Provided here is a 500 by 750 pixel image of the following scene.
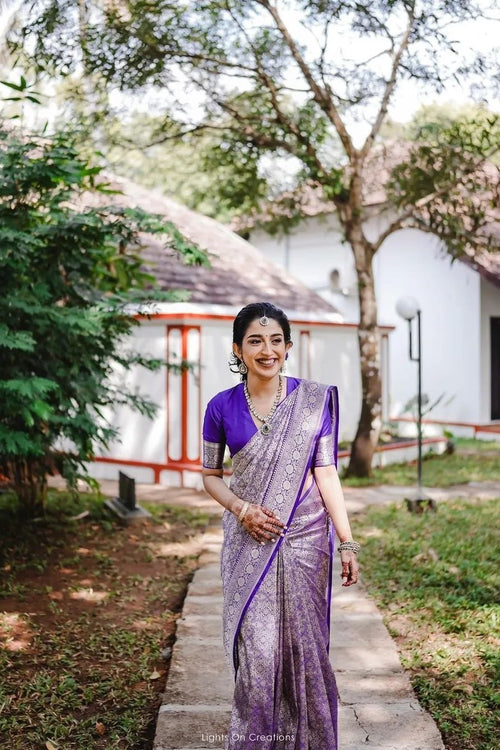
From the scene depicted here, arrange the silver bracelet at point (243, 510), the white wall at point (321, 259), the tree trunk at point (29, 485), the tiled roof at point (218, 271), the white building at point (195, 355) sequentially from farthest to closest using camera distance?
1. the white wall at point (321, 259)
2. the tiled roof at point (218, 271)
3. the white building at point (195, 355)
4. the tree trunk at point (29, 485)
5. the silver bracelet at point (243, 510)

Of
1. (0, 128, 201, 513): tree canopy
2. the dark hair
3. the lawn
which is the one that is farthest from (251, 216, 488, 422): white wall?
the dark hair

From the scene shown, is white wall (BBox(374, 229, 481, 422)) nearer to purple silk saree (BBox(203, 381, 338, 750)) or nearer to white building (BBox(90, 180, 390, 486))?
white building (BBox(90, 180, 390, 486))

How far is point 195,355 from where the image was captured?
10.6m

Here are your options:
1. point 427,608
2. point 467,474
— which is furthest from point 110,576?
point 467,474

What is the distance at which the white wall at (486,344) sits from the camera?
1540 cm

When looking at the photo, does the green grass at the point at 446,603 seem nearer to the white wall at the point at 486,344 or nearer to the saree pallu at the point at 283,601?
the saree pallu at the point at 283,601

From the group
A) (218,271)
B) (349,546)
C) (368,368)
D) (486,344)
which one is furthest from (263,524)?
(486,344)

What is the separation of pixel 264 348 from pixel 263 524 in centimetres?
67

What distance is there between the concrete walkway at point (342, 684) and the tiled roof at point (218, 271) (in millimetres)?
6449

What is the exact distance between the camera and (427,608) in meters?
5.29

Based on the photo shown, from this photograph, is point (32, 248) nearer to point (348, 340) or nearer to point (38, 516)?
point (38, 516)

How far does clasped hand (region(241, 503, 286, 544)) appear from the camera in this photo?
2.90 m

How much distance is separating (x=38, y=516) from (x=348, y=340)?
695 centimetres

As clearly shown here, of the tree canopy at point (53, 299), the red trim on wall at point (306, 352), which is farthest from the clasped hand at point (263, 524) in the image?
the red trim on wall at point (306, 352)
